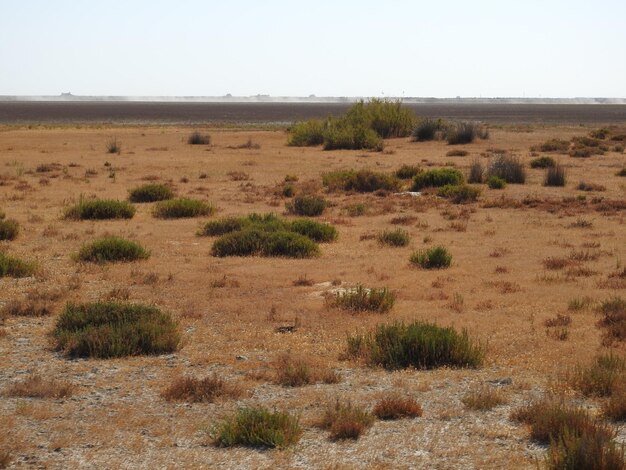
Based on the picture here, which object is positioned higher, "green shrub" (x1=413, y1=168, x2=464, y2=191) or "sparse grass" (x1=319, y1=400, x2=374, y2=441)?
"sparse grass" (x1=319, y1=400, x2=374, y2=441)

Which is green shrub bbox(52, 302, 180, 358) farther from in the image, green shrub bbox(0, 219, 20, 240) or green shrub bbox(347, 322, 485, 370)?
green shrub bbox(0, 219, 20, 240)

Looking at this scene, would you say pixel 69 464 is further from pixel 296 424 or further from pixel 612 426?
pixel 612 426

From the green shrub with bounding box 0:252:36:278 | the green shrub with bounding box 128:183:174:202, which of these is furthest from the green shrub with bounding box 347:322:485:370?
the green shrub with bounding box 128:183:174:202

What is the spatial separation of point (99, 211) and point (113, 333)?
46.4ft

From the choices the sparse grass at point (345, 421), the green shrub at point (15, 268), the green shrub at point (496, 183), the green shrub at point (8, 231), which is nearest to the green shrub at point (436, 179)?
the green shrub at point (496, 183)

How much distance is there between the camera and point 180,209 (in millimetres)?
25516

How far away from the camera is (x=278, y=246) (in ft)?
62.8

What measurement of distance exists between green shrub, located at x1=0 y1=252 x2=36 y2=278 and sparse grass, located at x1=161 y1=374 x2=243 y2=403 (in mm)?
7942

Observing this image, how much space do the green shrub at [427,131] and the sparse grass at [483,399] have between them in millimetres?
50881

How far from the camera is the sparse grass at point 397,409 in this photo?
8.52 m

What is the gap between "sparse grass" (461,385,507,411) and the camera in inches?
342

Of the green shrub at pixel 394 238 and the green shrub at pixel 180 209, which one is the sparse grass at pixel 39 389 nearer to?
the green shrub at pixel 394 238

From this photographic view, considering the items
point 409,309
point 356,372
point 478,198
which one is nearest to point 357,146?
point 478,198

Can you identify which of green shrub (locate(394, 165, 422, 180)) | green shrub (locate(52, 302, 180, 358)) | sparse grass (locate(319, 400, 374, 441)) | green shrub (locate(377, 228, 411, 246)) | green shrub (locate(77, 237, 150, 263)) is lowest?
green shrub (locate(394, 165, 422, 180))
